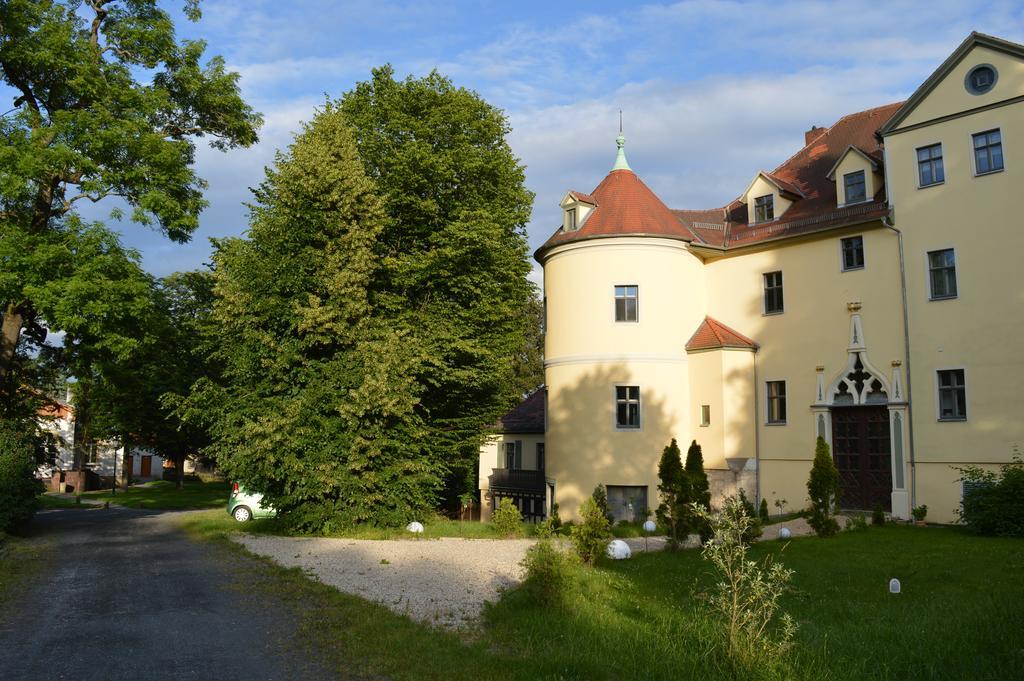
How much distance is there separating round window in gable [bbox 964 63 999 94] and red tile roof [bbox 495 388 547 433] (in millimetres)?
19172

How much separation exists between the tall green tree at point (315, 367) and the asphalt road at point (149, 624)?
3.87m

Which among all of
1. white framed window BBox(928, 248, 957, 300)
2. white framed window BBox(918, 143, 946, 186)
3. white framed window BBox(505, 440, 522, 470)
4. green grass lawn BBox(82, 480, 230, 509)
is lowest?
green grass lawn BBox(82, 480, 230, 509)

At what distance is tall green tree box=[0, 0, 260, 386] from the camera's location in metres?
19.1

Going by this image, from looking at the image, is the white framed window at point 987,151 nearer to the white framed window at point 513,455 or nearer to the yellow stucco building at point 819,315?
the yellow stucco building at point 819,315

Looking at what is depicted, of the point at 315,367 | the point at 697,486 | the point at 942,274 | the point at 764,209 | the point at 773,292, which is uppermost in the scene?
the point at 764,209

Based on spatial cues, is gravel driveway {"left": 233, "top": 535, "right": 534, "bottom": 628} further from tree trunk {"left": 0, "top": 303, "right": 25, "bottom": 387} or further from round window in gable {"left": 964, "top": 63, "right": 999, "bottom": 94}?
round window in gable {"left": 964, "top": 63, "right": 999, "bottom": 94}

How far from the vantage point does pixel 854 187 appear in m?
24.9

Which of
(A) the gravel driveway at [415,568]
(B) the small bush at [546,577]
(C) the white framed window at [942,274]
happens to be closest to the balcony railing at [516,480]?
(A) the gravel driveway at [415,568]

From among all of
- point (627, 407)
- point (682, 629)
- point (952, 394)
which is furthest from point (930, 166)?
point (682, 629)

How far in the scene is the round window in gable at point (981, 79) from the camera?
2152cm

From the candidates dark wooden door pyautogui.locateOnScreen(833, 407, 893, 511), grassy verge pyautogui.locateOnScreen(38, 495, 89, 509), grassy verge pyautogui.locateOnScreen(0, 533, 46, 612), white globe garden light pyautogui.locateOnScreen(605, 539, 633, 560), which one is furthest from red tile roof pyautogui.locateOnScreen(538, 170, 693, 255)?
grassy verge pyautogui.locateOnScreen(38, 495, 89, 509)

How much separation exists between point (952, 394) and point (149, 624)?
2058 centimetres

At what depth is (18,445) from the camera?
62.2 ft

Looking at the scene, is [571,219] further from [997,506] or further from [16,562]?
[16,562]
